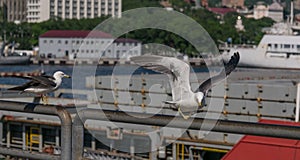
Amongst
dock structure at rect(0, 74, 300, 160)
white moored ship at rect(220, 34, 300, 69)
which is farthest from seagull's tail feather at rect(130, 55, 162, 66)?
white moored ship at rect(220, 34, 300, 69)

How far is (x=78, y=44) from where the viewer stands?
6306cm

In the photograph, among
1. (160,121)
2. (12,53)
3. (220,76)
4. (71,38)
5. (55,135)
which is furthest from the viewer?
(71,38)

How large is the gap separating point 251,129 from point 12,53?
185 feet

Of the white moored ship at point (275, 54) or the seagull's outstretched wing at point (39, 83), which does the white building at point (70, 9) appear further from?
the seagull's outstretched wing at point (39, 83)

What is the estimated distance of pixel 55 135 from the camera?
9883 millimetres

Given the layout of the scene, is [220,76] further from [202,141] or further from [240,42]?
[240,42]

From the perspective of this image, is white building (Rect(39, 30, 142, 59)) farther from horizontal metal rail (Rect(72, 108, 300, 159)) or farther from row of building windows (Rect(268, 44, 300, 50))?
horizontal metal rail (Rect(72, 108, 300, 159))

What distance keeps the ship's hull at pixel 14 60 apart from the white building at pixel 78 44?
4.68 meters

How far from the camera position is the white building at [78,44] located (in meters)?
59.5

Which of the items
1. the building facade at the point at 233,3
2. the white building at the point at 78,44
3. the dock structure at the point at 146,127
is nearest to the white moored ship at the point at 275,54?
the white building at the point at 78,44

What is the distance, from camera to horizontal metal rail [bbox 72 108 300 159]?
5.91 feet

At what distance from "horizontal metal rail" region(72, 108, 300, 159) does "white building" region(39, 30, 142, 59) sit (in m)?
56.5

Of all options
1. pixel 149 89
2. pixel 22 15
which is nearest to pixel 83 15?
pixel 22 15

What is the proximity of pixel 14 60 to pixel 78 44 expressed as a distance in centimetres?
1030
